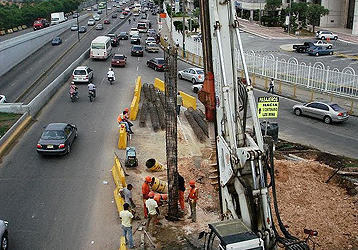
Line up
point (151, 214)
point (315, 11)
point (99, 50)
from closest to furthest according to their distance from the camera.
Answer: point (151, 214)
point (99, 50)
point (315, 11)

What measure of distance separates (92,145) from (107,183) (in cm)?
501

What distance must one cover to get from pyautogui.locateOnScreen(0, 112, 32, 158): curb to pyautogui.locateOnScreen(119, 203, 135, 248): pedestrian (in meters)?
10.9

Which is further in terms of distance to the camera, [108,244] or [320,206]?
[320,206]

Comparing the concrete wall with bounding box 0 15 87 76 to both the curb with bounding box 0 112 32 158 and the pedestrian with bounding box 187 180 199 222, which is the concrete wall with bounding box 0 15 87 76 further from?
the pedestrian with bounding box 187 180 199 222

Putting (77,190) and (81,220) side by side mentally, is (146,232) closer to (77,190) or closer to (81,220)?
(81,220)

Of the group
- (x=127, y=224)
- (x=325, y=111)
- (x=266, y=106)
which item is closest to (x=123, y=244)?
(x=127, y=224)

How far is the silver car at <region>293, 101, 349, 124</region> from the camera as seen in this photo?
27.5 metres

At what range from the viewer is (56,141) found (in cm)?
2075

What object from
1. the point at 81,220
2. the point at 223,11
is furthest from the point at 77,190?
the point at 223,11

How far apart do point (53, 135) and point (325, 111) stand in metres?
17.0

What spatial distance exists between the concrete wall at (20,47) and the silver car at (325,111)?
3282 centimetres

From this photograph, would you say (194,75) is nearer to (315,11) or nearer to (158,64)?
(158,64)

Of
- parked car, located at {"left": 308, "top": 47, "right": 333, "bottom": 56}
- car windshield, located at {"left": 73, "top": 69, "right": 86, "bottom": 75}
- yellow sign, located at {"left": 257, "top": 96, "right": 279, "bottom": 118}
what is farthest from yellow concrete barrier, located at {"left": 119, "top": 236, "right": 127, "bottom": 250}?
parked car, located at {"left": 308, "top": 47, "right": 333, "bottom": 56}

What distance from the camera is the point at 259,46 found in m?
63.5
